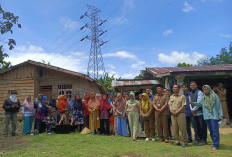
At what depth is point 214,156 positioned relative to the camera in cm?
406

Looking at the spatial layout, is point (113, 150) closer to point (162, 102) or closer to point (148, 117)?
point (148, 117)

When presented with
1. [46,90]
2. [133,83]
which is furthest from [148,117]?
[46,90]

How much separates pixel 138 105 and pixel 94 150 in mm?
2289

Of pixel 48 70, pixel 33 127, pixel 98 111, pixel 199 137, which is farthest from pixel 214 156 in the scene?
pixel 48 70

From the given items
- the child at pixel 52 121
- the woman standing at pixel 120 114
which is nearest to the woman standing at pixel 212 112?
the woman standing at pixel 120 114

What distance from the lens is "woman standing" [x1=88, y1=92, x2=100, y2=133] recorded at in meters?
7.21

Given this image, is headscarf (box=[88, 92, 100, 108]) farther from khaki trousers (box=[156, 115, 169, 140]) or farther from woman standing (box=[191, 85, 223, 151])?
woman standing (box=[191, 85, 223, 151])

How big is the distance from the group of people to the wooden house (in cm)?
422

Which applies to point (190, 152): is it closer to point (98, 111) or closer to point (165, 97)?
point (165, 97)

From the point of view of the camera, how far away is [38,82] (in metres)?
12.6

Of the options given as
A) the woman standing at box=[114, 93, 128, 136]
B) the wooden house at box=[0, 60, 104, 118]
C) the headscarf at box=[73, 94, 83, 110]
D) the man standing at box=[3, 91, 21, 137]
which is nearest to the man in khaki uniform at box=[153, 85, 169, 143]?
the woman standing at box=[114, 93, 128, 136]

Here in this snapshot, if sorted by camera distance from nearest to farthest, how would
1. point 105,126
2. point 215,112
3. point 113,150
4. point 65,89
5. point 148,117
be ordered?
1. point 215,112
2. point 113,150
3. point 148,117
4. point 105,126
5. point 65,89

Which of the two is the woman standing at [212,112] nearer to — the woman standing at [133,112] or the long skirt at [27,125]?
the woman standing at [133,112]

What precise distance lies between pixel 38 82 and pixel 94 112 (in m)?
6.94
